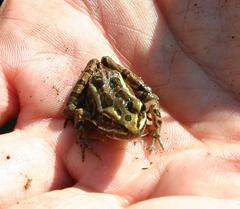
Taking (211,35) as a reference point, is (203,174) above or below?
below

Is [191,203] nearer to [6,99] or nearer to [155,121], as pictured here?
[155,121]

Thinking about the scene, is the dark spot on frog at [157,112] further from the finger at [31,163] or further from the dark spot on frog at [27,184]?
the dark spot on frog at [27,184]

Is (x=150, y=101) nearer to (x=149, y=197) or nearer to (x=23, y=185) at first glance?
(x=149, y=197)

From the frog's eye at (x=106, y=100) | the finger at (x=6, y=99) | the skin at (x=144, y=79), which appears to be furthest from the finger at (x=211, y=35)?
the finger at (x=6, y=99)

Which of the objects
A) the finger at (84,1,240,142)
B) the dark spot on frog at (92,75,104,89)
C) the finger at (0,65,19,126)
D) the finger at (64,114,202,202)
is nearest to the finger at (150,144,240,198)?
the finger at (64,114,202,202)

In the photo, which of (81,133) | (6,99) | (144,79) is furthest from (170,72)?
(6,99)

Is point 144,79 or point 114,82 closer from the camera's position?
point 114,82

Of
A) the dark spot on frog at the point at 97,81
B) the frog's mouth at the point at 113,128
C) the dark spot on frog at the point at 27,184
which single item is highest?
the dark spot on frog at the point at 97,81
